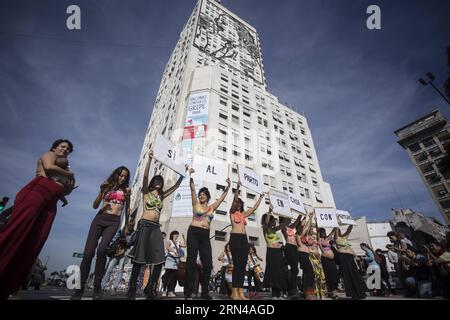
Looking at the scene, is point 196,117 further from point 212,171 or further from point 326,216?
point 212,171

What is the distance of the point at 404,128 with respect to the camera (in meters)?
60.3

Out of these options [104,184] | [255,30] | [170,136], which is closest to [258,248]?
[170,136]

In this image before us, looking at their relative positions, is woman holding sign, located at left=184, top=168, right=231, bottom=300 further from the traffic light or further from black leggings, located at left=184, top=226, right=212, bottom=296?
the traffic light

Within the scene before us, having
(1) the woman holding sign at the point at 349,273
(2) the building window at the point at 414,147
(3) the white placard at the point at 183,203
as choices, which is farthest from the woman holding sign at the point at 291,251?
(2) the building window at the point at 414,147

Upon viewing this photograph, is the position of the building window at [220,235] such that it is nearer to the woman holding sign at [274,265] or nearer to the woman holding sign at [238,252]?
the woman holding sign at [274,265]

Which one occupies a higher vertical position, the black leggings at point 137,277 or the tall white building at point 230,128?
the tall white building at point 230,128

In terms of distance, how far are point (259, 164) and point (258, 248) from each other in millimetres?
11231

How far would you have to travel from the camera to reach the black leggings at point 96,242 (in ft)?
11.7

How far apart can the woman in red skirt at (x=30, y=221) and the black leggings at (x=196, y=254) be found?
2.24 metres

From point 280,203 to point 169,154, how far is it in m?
4.30

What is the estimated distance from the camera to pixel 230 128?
29547mm

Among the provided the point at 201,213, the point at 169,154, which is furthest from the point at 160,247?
the point at 169,154

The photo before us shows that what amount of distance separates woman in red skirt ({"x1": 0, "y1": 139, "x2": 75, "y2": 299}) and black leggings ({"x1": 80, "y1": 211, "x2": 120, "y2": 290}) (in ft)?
2.51

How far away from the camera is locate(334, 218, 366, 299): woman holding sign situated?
5457 millimetres
